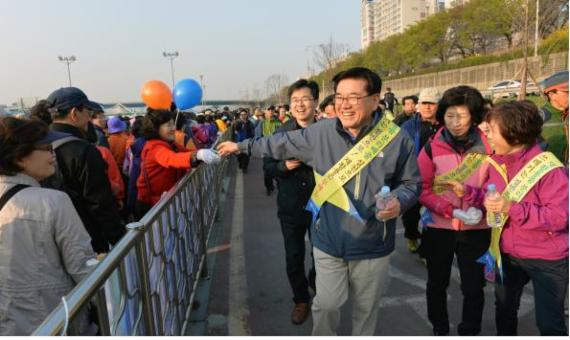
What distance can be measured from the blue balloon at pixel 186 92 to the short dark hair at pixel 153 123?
57.0 inches

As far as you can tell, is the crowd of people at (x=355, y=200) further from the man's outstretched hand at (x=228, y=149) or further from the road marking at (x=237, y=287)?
the road marking at (x=237, y=287)

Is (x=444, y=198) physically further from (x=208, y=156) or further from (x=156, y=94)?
(x=156, y=94)

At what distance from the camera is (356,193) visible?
7.11 feet

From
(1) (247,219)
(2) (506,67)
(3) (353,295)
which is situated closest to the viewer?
(3) (353,295)

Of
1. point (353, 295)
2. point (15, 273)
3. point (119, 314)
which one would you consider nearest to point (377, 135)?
point (353, 295)

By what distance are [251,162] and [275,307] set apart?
958 centimetres

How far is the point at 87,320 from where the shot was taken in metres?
1.30

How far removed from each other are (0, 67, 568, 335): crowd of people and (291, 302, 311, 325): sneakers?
0.05ft

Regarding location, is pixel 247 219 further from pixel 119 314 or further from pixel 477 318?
pixel 119 314

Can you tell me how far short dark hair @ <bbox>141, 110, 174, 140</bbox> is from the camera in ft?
10.3

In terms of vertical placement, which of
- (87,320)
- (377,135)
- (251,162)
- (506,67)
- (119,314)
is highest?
(506,67)

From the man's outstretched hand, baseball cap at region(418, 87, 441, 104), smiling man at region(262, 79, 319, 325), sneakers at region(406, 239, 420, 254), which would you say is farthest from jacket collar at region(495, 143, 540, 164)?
sneakers at region(406, 239, 420, 254)

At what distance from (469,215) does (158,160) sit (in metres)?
2.13

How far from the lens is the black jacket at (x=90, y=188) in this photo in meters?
2.42
